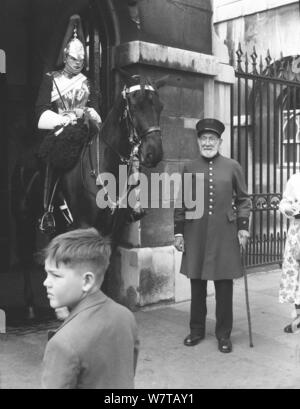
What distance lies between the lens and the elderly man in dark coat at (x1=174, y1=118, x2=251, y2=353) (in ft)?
16.4

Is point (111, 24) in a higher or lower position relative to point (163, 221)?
higher

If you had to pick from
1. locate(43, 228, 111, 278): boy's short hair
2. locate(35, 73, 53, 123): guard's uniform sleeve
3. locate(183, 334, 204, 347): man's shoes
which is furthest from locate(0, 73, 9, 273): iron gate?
locate(43, 228, 111, 278): boy's short hair

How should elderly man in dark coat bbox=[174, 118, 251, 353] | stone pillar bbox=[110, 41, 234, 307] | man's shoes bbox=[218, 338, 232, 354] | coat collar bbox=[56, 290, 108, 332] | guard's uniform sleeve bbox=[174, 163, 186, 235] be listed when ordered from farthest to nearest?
stone pillar bbox=[110, 41, 234, 307], guard's uniform sleeve bbox=[174, 163, 186, 235], elderly man in dark coat bbox=[174, 118, 251, 353], man's shoes bbox=[218, 338, 232, 354], coat collar bbox=[56, 290, 108, 332]

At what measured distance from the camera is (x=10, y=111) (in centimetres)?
922

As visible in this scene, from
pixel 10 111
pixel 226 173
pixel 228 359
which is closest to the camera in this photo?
pixel 228 359

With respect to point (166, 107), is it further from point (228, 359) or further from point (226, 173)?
point (228, 359)

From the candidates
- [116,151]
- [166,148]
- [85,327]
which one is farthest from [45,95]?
[85,327]

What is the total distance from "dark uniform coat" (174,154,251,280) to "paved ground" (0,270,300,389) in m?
0.68

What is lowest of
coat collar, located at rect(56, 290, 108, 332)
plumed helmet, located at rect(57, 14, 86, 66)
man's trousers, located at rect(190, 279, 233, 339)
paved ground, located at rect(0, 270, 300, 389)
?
paved ground, located at rect(0, 270, 300, 389)

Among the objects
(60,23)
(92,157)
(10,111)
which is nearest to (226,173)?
(92,157)

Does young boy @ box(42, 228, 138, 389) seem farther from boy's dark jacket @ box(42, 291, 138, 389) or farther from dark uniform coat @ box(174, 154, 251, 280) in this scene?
dark uniform coat @ box(174, 154, 251, 280)

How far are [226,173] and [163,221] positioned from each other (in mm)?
1574

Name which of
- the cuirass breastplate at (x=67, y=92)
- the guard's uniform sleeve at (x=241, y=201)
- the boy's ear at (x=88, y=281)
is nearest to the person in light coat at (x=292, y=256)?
the guard's uniform sleeve at (x=241, y=201)
